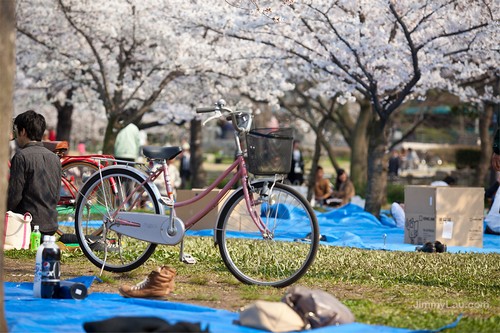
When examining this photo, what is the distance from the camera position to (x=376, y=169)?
15359mm

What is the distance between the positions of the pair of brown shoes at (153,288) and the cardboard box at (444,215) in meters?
5.28

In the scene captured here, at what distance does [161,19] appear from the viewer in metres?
16.7

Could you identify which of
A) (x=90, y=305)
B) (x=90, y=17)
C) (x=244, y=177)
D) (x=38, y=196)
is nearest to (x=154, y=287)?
(x=90, y=305)

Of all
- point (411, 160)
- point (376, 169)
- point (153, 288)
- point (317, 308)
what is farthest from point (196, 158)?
point (411, 160)

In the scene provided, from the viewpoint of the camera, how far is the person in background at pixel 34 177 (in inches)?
304

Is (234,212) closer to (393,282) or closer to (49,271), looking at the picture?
(393,282)

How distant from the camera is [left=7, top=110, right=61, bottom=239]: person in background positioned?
7727mm

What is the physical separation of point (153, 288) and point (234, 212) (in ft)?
3.83

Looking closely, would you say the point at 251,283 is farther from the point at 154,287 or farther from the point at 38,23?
the point at 38,23

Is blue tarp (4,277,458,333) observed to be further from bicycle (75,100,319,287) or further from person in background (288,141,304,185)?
person in background (288,141,304,185)

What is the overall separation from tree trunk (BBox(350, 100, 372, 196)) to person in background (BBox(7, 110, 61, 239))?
15.0 metres

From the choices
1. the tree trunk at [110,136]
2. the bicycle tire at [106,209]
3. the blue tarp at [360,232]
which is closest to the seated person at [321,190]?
the blue tarp at [360,232]

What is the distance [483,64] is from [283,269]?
9563mm

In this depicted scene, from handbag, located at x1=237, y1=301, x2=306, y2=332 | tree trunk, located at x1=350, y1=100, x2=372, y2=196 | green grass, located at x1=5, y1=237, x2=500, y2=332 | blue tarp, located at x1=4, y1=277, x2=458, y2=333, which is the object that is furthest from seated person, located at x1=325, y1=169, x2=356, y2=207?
handbag, located at x1=237, y1=301, x2=306, y2=332
